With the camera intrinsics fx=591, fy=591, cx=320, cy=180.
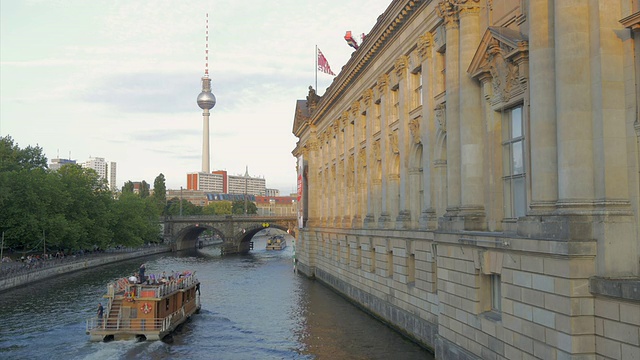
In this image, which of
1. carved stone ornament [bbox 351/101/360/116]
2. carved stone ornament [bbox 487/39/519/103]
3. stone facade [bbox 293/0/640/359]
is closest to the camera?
stone facade [bbox 293/0/640/359]

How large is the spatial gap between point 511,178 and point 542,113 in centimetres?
439

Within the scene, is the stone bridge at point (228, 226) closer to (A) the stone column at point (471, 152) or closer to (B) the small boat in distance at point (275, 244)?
(B) the small boat in distance at point (275, 244)

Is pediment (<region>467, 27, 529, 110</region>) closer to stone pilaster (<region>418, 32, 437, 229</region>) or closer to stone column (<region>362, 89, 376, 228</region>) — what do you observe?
stone pilaster (<region>418, 32, 437, 229</region>)

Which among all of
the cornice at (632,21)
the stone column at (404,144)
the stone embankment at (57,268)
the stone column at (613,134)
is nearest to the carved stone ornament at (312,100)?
the stone embankment at (57,268)

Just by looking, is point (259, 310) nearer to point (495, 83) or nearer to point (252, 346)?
point (252, 346)

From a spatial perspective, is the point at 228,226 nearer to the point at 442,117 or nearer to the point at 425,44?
the point at 425,44

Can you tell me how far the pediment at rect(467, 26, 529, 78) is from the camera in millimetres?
19406

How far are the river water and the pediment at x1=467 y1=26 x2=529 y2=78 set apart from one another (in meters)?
13.9

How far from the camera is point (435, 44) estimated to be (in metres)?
29.8

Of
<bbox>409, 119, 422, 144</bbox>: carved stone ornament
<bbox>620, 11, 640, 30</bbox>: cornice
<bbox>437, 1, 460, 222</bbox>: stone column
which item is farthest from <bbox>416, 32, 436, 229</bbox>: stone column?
<bbox>620, 11, 640, 30</bbox>: cornice

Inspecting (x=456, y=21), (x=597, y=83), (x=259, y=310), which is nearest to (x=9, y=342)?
(x=259, y=310)

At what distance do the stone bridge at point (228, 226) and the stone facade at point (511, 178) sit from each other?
87.9 metres

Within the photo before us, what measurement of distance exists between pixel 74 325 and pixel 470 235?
93.1ft

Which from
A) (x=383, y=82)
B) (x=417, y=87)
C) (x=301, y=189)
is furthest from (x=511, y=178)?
(x=301, y=189)
